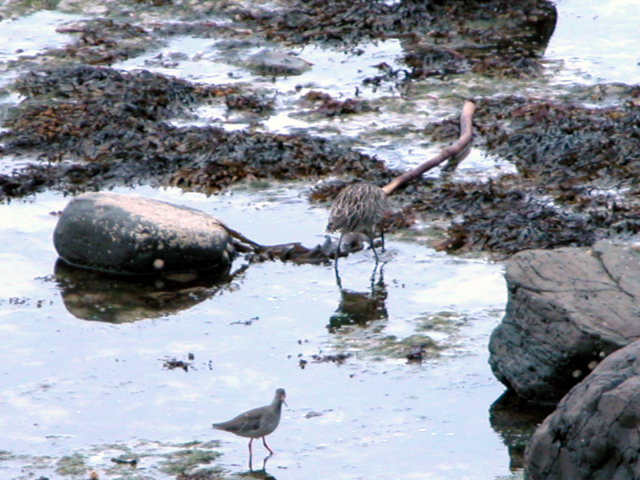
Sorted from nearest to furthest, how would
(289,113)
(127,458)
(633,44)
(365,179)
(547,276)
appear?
(127,458), (547,276), (365,179), (289,113), (633,44)

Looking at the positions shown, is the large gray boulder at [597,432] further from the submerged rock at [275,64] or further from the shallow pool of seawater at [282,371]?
the submerged rock at [275,64]

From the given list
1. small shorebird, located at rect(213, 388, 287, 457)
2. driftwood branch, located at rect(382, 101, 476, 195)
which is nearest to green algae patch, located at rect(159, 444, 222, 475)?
small shorebird, located at rect(213, 388, 287, 457)

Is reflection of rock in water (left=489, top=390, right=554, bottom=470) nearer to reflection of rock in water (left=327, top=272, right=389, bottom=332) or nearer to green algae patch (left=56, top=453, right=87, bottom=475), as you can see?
reflection of rock in water (left=327, top=272, right=389, bottom=332)

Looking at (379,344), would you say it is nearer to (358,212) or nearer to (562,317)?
(562,317)

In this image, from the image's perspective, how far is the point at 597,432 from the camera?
5777 mm

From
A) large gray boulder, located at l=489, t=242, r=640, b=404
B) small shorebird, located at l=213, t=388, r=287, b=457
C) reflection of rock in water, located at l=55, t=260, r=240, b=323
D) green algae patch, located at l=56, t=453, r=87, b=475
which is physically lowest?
reflection of rock in water, located at l=55, t=260, r=240, b=323

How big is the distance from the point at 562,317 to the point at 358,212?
3538 mm

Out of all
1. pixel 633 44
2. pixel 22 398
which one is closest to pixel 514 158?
pixel 633 44

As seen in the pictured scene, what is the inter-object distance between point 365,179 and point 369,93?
118 inches

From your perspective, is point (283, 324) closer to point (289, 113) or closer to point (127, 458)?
point (127, 458)

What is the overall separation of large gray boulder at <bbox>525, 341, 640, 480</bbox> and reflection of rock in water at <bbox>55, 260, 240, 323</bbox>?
170 inches

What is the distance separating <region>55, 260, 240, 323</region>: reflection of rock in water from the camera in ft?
31.3

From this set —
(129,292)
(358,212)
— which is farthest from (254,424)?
(358,212)

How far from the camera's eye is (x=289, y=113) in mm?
14430
